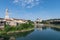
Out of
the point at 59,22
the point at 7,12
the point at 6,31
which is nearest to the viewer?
the point at 6,31

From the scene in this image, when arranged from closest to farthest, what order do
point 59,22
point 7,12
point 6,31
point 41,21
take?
1. point 6,31
2. point 7,12
3. point 59,22
4. point 41,21

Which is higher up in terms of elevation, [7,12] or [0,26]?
[7,12]

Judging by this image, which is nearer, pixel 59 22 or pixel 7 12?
pixel 7 12

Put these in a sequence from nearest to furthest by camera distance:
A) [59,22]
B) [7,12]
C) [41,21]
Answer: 1. [7,12]
2. [59,22]
3. [41,21]

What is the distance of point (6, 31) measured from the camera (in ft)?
109

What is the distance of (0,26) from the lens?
35062 millimetres

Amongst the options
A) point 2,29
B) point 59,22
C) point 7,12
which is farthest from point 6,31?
point 59,22

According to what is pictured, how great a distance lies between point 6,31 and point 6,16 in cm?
2295

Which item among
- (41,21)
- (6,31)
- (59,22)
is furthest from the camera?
(41,21)

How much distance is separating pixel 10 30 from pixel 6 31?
2083 millimetres

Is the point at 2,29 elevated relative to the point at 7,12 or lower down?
lower down

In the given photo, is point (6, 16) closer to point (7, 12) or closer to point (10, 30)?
point (7, 12)

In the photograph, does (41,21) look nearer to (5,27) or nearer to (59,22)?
(59,22)

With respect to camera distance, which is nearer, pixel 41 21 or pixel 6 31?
pixel 6 31
